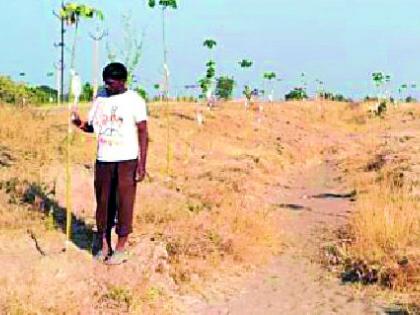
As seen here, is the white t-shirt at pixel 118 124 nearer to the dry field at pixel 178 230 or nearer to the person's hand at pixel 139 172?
the person's hand at pixel 139 172

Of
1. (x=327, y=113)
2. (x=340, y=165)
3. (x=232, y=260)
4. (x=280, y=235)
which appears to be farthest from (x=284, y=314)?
(x=327, y=113)

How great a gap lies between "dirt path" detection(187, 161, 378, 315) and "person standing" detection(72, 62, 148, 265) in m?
1.11

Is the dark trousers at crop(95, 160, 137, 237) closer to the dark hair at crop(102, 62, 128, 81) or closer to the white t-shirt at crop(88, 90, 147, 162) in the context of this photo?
the white t-shirt at crop(88, 90, 147, 162)

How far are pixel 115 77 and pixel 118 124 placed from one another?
410 mm

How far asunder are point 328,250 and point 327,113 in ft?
128

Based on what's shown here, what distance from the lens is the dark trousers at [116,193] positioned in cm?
703

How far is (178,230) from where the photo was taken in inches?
344

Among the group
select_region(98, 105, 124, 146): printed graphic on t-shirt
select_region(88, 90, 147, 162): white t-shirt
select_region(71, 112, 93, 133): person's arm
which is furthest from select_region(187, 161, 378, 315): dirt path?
select_region(71, 112, 93, 133): person's arm

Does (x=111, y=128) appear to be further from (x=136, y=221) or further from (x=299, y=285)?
(x=299, y=285)

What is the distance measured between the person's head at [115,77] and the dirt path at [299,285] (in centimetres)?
208

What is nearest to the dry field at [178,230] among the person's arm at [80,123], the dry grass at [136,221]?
the dry grass at [136,221]

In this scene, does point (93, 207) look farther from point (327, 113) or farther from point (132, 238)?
point (327, 113)

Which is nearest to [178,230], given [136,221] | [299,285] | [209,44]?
[136,221]

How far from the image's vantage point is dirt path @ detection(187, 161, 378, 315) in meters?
7.31
